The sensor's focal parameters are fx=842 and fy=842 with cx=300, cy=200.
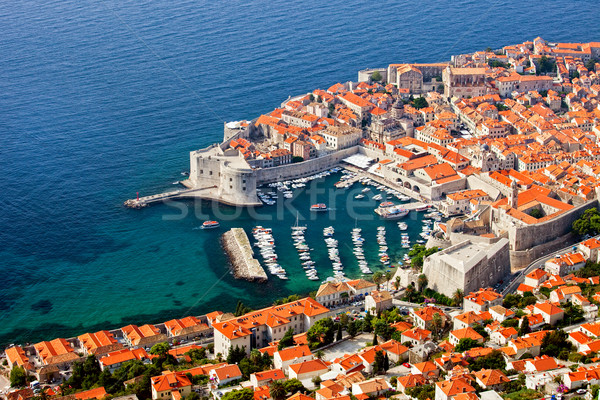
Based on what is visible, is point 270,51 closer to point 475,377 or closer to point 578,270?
point 578,270

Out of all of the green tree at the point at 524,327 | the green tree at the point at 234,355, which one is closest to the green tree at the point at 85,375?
the green tree at the point at 234,355

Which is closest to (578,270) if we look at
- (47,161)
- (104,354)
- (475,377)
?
(475,377)

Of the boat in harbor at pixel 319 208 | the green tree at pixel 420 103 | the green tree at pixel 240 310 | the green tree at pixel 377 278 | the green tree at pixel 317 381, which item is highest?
the green tree at pixel 420 103

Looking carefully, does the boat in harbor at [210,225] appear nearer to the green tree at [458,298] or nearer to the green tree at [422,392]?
the green tree at [458,298]

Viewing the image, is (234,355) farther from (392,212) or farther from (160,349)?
(392,212)

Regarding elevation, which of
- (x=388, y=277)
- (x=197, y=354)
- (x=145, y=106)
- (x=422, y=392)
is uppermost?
(x=145, y=106)

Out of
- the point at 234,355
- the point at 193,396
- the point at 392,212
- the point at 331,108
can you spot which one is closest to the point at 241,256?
the point at 392,212
